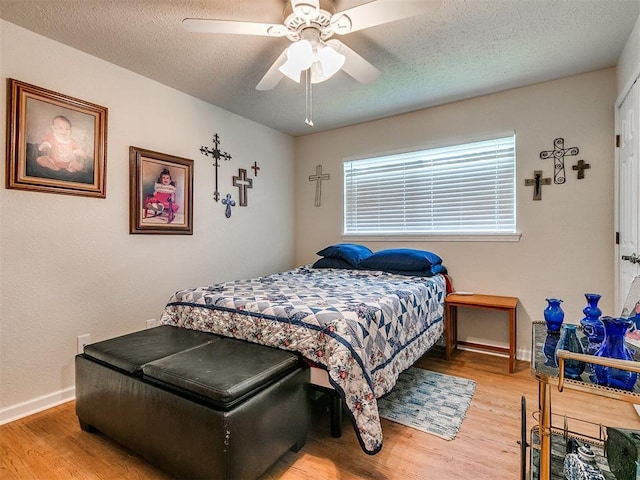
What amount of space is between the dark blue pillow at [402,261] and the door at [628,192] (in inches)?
52.0

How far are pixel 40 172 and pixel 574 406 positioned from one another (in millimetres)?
3811

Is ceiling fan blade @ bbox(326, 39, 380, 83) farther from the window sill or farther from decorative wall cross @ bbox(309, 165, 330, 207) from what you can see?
decorative wall cross @ bbox(309, 165, 330, 207)

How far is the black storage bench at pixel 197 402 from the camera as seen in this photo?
1315 millimetres

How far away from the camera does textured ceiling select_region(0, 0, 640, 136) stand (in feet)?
6.38

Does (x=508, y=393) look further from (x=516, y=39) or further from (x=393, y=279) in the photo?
(x=516, y=39)

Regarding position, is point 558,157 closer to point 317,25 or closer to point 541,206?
point 541,206

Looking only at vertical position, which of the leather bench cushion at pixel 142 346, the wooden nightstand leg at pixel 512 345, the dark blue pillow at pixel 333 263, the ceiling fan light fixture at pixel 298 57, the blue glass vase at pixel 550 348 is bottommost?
the wooden nightstand leg at pixel 512 345

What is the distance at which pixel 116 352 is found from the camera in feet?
5.74

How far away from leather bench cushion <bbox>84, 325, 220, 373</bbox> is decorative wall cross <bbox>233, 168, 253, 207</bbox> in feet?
6.08

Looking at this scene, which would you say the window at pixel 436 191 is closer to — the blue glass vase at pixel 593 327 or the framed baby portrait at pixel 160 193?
the framed baby portrait at pixel 160 193

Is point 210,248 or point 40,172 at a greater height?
point 40,172

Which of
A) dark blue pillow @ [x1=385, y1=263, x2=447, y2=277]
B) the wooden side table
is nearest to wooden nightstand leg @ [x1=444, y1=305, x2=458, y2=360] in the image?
the wooden side table

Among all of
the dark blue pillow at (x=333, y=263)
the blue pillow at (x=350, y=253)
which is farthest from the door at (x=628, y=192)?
the dark blue pillow at (x=333, y=263)

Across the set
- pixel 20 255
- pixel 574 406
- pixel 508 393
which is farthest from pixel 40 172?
pixel 574 406
